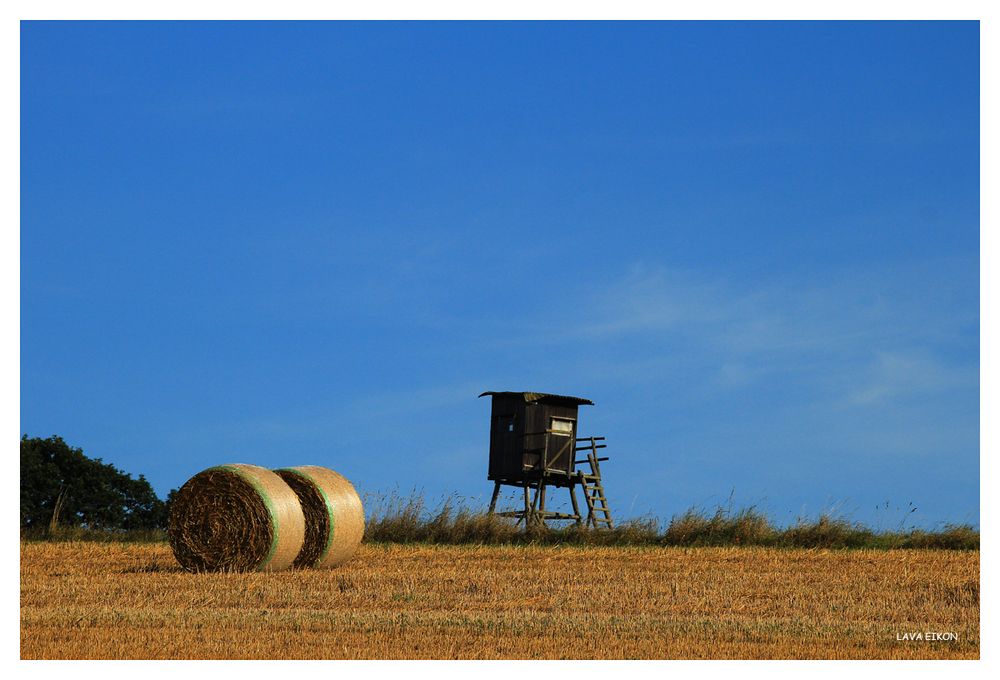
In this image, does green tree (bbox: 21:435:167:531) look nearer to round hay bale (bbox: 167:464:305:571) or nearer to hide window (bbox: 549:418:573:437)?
hide window (bbox: 549:418:573:437)

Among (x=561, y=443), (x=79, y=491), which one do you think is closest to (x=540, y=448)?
(x=561, y=443)

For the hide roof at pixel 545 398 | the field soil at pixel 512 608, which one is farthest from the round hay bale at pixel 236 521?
Answer: the hide roof at pixel 545 398

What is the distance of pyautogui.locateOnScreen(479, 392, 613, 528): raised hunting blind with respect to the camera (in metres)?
26.8

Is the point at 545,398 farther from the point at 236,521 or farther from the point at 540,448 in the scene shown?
the point at 236,521

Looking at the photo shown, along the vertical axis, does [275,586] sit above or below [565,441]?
below

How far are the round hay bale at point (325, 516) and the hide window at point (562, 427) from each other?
39.3ft

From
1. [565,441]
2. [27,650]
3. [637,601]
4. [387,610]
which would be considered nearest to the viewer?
[27,650]

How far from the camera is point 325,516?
48.2 ft

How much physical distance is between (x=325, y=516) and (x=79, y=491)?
17489 millimetres

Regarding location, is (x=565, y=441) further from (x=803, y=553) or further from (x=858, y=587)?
(x=858, y=587)

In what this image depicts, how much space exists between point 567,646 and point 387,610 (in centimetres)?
255

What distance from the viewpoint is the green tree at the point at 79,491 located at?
29141 mm

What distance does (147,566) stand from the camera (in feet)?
50.2
